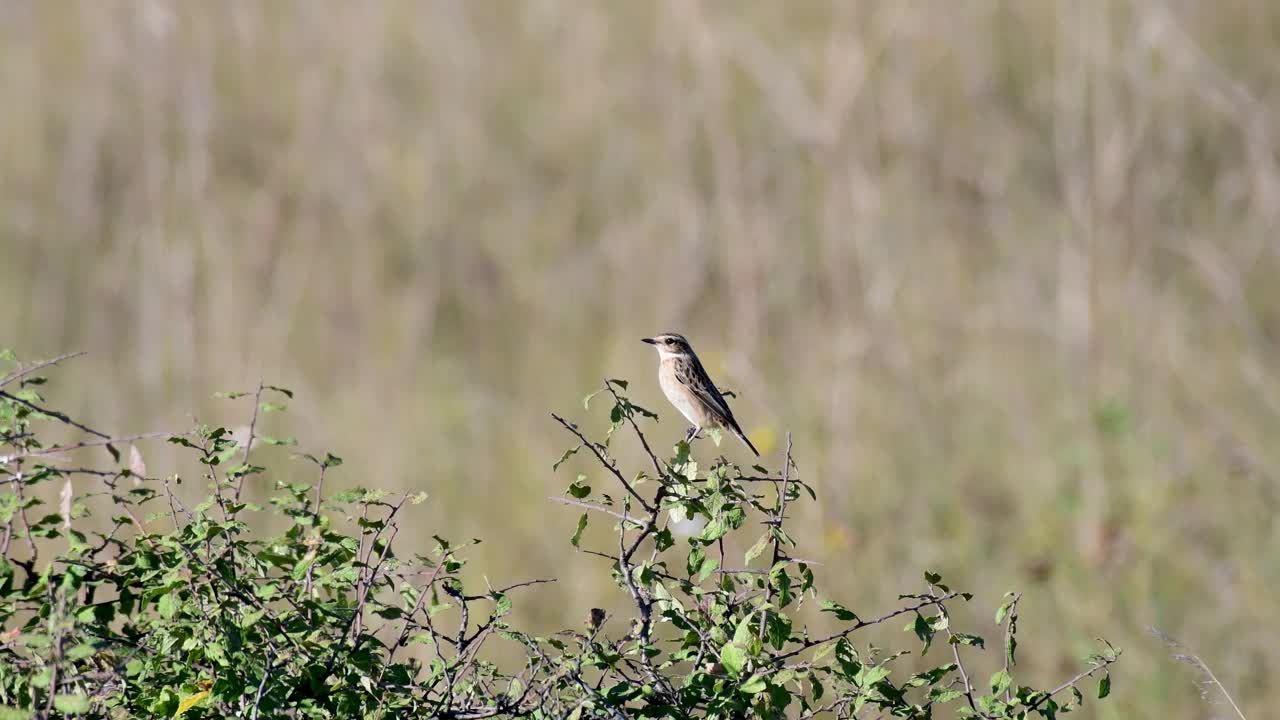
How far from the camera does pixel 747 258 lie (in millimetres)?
7129

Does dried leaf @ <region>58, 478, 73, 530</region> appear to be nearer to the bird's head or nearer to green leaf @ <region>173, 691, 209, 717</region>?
green leaf @ <region>173, 691, 209, 717</region>

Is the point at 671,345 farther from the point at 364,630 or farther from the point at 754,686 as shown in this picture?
the point at 754,686

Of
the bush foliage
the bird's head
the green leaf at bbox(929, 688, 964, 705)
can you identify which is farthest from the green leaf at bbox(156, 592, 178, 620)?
the bird's head

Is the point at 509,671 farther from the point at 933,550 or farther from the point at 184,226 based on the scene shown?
the point at 184,226

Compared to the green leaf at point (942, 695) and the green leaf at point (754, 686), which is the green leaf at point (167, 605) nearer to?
the green leaf at point (754, 686)

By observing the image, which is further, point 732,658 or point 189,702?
point 189,702

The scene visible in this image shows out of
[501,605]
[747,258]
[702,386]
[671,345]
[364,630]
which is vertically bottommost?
[501,605]

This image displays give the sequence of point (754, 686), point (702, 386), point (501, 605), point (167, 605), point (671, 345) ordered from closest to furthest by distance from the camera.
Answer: point (754, 686) < point (167, 605) < point (501, 605) < point (702, 386) < point (671, 345)

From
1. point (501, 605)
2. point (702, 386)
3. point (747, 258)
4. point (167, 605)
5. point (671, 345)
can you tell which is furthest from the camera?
point (747, 258)

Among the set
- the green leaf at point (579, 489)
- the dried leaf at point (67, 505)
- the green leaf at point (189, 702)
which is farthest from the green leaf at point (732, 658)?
the dried leaf at point (67, 505)

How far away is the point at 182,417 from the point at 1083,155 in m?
4.26

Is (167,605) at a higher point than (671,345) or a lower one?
lower

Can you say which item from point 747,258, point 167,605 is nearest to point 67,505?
point 167,605

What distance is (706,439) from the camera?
21.5ft
